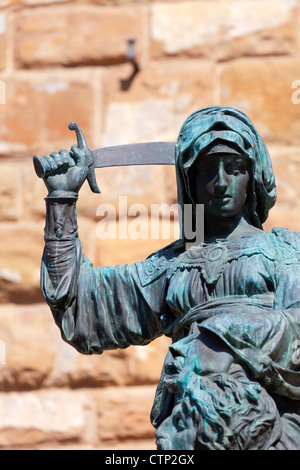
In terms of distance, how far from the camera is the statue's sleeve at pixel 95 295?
13.6 feet

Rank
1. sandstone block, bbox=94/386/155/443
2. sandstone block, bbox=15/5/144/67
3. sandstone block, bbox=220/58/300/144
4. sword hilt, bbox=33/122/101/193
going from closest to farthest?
sword hilt, bbox=33/122/101/193
sandstone block, bbox=94/386/155/443
sandstone block, bbox=220/58/300/144
sandstone block, bbox=15/5/144/67

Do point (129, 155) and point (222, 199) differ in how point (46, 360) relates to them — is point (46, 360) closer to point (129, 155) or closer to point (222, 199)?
point (129, 155)

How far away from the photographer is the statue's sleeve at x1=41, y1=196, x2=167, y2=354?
13.6ft

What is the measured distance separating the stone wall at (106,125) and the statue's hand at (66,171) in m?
1.86

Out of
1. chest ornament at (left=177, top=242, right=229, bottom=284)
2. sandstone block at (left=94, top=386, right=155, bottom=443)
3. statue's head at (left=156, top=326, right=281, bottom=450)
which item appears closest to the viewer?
statue's head at (left=156, top=326, right=281, bottom=450)

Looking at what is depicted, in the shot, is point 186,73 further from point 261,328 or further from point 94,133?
point 261,328

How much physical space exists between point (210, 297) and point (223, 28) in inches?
94.9

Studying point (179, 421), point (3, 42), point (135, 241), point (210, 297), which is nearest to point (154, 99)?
point (135, 241)

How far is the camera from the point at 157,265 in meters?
4.20

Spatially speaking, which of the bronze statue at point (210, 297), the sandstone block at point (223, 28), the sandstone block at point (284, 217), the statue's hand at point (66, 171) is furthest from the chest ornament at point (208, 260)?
the sandstone block at point (223, 28)

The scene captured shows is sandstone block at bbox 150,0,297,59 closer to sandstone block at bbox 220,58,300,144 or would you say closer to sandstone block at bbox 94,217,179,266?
sandstone block at bbox 220,58,300,144

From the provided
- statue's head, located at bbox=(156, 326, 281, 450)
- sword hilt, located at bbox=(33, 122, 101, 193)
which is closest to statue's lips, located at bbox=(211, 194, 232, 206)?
sword hilt, located at bbox=(33, 122, 101, 193)
